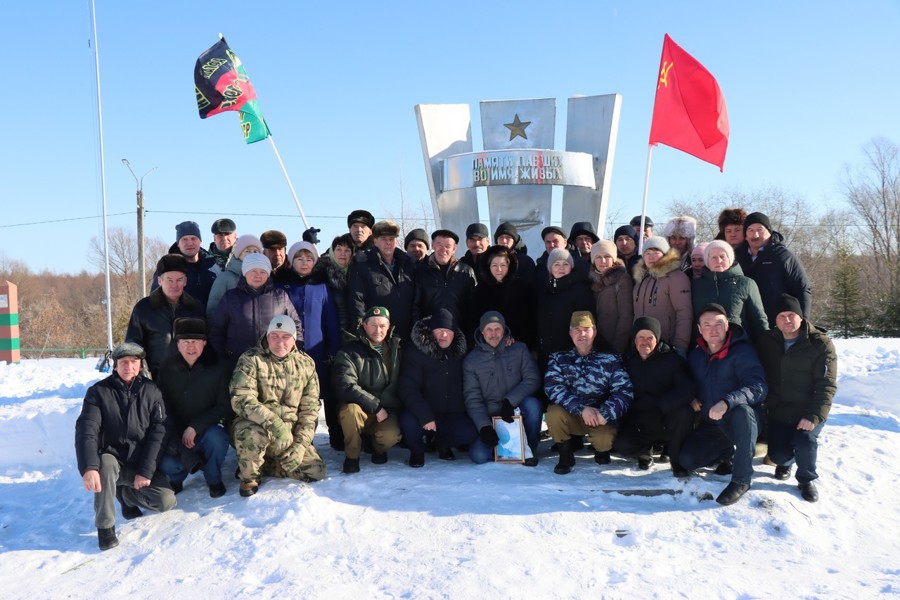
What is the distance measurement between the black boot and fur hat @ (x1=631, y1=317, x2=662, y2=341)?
3.32 ft

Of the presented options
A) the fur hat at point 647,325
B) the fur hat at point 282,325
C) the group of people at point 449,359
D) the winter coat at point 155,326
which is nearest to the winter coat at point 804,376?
the group of people at point 449,359

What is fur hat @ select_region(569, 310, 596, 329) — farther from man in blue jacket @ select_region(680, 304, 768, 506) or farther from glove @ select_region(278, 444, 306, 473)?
glove @ select_region(278, 444, 306, 473)

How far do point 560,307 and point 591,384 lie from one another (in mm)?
737

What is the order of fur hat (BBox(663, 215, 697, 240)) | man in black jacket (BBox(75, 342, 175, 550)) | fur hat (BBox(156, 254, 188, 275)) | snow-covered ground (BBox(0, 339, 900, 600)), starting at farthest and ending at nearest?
1. fur hat (BBox(663, 215, 697, 240))
2. fur hat (BBox(156, 254, 188, 275))
3. man in black jacket (BBox(75, 342, 175, 550))
4. snow-covered ground (BBox(0, 339, 900, 600))

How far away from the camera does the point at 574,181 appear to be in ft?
38.2

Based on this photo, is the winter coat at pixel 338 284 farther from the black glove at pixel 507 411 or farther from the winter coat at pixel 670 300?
the winter coat at pixel 670 300

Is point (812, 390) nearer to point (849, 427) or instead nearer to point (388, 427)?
point (849, 427)

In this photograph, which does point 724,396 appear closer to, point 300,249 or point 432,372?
point 432,372

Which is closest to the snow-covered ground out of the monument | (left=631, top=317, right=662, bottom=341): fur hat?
(left=631, top=317, right=662, bottom=341): fur hat

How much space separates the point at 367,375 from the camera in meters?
5.08

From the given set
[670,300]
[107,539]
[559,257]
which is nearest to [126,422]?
[107,539]

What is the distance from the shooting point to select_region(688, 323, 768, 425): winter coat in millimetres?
4480

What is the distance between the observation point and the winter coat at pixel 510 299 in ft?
18.2

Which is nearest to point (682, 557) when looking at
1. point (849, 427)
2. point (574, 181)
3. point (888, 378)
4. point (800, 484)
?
point (800, 484)
